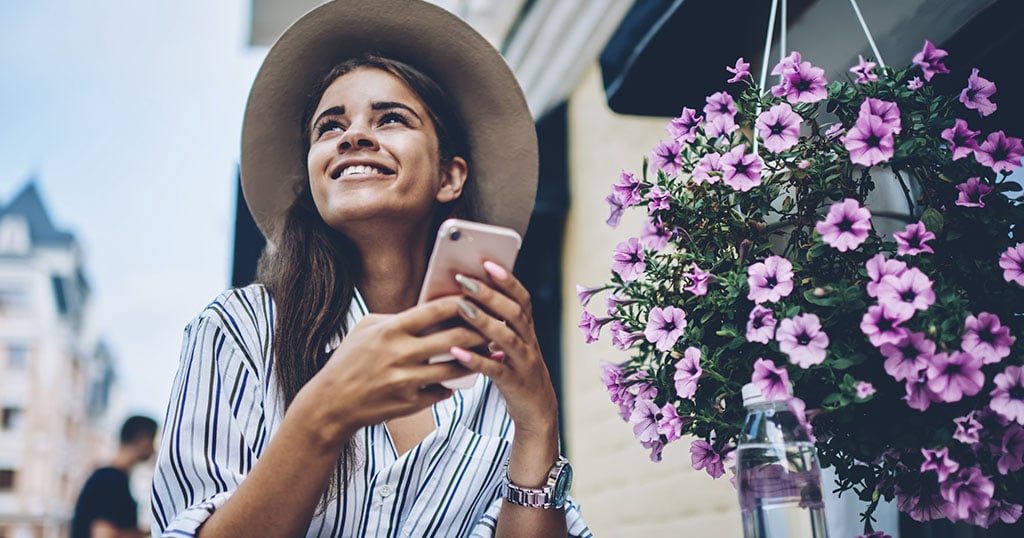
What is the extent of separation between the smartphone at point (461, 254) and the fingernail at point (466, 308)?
29 mm

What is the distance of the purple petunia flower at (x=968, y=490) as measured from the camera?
1190 millimetres

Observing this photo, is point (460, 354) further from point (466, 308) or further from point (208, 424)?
point (208, 424)

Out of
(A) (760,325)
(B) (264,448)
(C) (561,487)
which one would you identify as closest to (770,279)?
(A) (760,325)

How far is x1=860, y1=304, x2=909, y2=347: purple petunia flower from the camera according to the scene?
1172 millimetres

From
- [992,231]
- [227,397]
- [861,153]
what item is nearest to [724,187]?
[861,153]

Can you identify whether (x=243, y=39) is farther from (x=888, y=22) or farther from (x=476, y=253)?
(x=476, y=253)

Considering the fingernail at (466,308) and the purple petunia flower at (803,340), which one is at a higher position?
the fingernail at (466,308)

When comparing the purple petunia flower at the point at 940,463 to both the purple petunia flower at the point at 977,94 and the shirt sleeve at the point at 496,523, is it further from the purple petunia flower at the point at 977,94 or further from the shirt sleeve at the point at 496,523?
the shirt sleeve at the point at 496,523

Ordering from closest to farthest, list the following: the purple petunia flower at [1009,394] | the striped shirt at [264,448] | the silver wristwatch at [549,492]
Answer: the purple petunia flower at [1009,394]
the striped shirt at [264,448]
the silver wristwatch at [549,492]

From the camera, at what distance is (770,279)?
1299mm

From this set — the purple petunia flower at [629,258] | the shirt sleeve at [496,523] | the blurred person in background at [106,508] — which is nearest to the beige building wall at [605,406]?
the shirt sleeve at [496,523]

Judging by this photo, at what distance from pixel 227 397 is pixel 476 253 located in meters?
0.61

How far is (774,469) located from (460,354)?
1.70 feet

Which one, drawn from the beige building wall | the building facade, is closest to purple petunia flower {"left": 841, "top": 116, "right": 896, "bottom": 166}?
the beige building wall
